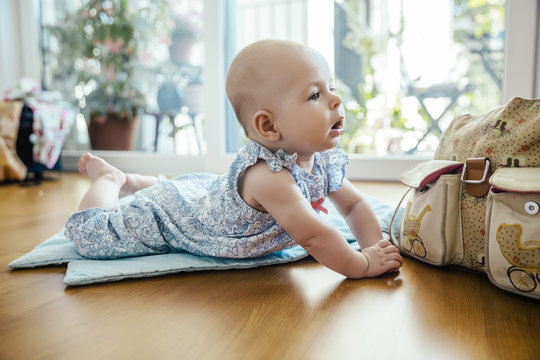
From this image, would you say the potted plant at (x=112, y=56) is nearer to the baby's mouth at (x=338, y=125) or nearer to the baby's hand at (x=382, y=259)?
the baby's mouth at (x=338, y=125)

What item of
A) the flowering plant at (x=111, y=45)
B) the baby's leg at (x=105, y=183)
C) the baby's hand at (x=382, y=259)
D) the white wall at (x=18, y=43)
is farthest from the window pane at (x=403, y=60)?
the baby's hand at (x=382, y=259)

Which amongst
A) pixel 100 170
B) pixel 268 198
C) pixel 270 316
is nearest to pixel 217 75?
pixel 100 170

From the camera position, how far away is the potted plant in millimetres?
2842

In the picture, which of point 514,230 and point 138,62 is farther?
point 138,62

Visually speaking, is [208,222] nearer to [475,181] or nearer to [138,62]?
[475,181]

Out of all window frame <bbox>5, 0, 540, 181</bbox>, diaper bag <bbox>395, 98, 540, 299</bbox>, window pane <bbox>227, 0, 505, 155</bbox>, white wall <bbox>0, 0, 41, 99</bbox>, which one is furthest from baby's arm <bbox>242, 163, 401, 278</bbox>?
white wall <bbox>0, 0, 41, 99</bbox>

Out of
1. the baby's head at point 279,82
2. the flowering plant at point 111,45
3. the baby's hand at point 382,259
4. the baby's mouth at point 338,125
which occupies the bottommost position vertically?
the baby's hand at point 382,259

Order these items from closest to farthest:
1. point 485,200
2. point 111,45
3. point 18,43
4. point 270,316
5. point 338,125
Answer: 1. point 270,316
2. point 485,200
3. point 338,125
4. point 111,45
5. point 18,43

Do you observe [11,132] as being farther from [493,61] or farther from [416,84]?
[493,61]

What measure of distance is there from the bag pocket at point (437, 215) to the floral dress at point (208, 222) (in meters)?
0.18

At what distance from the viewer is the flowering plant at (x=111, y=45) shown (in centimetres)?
283

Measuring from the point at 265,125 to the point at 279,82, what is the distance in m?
0.09

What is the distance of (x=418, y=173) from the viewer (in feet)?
3.05

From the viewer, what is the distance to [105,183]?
1.17 metres
